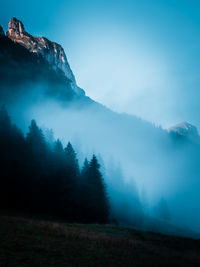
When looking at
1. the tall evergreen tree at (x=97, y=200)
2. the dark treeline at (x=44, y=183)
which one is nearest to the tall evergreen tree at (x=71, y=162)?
the dark treeline at (x=44, y=183)

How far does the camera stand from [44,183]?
29.8 metres

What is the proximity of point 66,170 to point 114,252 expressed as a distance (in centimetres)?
2001

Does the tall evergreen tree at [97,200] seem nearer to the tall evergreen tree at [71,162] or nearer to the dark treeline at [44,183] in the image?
the dark treeline at [44,183]

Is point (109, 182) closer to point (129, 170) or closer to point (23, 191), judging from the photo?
point (23, 191)

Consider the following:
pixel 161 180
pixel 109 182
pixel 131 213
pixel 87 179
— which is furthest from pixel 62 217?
pixel 161 180

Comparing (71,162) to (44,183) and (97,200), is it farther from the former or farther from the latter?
(97,200)

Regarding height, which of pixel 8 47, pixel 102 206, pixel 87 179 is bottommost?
pixel 102 206

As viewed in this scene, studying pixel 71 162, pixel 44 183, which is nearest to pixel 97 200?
pixel 71 162

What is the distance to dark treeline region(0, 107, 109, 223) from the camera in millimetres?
27141

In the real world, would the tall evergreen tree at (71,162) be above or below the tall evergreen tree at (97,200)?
above

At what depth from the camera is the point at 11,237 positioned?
11.1m

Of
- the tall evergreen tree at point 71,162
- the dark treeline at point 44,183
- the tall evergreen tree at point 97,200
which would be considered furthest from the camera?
the tall evergreen tree at point 71,162

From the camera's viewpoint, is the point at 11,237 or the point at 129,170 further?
the point at 129,170

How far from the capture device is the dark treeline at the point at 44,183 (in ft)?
89.0
